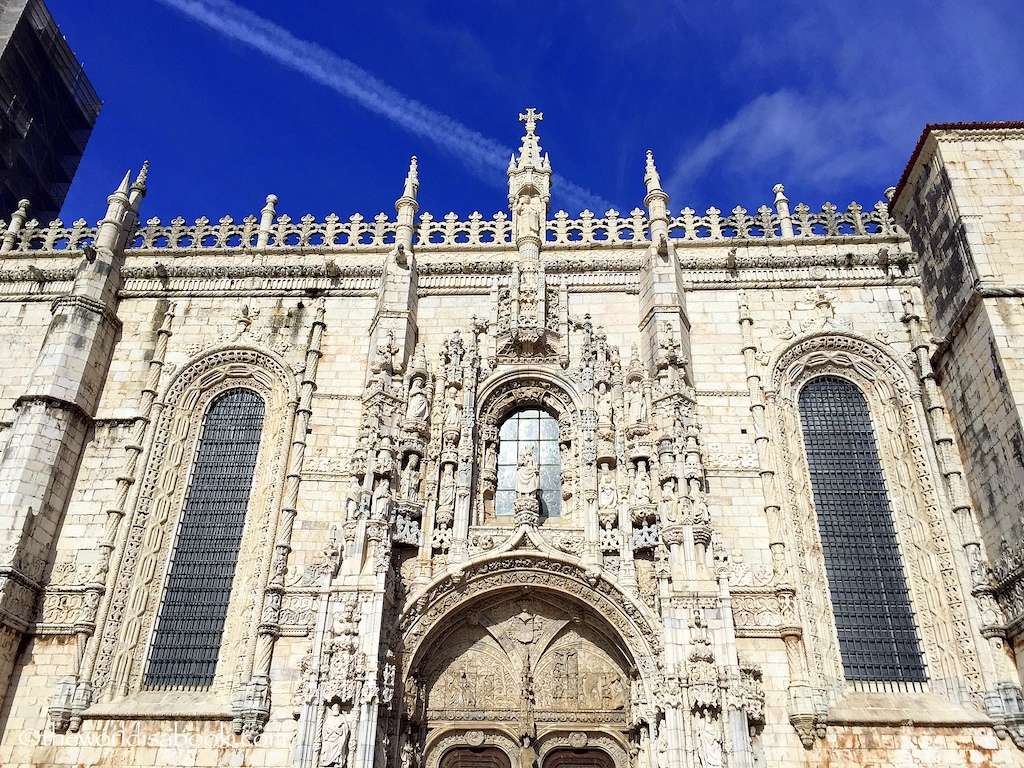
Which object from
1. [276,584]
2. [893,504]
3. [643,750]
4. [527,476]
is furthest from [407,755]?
[893,504]

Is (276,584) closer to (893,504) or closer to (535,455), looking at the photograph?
(535,455)

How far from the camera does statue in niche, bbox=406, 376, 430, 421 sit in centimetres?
1516

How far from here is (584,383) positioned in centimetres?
1550

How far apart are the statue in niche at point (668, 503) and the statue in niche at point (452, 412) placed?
12.9 ft

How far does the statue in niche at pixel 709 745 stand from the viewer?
38.0 ft

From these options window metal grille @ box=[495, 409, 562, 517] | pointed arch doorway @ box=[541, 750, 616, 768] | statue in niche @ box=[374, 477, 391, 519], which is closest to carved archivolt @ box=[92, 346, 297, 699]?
statue in niche @ box=[374, 477, 391, 519]

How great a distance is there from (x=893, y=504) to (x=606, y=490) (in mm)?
5302

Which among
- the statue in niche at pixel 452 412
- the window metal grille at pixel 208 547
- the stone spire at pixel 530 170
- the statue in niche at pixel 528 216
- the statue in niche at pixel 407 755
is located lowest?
the statue in niche at pixel 407 755

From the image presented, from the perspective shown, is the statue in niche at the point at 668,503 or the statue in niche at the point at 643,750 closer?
the statue in niche at the point at 643,750

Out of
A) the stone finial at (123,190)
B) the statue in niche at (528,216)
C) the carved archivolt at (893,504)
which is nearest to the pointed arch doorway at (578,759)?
the carved archivolt at (893,504)

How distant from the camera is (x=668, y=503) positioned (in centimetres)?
1358

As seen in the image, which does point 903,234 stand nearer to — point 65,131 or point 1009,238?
point 1009,238

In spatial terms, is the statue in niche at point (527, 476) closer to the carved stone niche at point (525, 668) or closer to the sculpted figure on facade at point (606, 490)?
the sculpted figure on facade at point (606, 490)

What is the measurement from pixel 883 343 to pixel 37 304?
57.7ft
